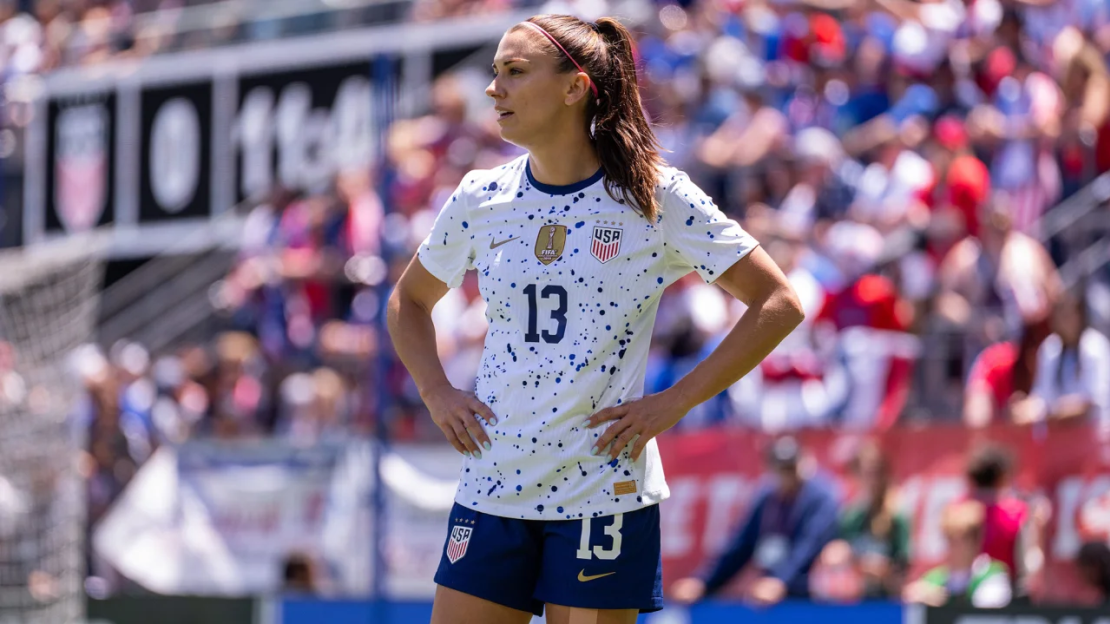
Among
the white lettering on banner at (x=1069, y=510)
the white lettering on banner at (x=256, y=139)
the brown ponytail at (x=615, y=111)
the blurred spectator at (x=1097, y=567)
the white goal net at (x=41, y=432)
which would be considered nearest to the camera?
the brown ponytail at (x=615, y=111)

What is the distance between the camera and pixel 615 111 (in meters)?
3.87

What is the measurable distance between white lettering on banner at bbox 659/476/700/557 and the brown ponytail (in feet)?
15.1

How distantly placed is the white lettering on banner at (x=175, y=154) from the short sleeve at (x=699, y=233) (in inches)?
471

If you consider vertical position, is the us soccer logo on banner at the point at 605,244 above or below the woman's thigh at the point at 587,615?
above

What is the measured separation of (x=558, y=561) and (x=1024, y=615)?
3.97 metres

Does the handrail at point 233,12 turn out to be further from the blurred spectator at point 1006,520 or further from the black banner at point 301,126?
the blurred spectator at point 1006,520

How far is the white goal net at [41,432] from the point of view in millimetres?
9977

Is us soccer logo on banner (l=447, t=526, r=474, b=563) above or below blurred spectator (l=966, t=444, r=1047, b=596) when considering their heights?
above

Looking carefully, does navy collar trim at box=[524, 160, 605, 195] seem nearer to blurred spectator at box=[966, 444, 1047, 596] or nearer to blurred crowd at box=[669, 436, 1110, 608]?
blurred crowd at box=[669, 436, 1110, 608]

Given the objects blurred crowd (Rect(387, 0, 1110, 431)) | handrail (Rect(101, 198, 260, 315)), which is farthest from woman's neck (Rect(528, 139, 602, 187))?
handrail (Rect(101, 198, 260, 315))

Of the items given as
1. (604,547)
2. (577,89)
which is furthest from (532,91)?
(604,547)

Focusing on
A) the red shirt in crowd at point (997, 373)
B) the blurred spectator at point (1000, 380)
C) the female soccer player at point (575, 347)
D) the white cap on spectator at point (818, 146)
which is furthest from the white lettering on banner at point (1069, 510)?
the female soccer player at point (575, 347)

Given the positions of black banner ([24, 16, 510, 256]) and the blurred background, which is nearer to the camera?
the blurred background

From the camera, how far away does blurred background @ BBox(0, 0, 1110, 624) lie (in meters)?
7.81
